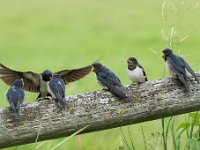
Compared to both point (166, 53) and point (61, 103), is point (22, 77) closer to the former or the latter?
point (61, 103)

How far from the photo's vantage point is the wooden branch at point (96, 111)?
13.4 ft

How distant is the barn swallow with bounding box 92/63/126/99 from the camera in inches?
167

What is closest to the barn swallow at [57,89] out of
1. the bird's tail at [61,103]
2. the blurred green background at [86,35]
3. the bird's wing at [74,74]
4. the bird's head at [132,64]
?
the bird's tail at [61,103]

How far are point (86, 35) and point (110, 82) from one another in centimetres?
1400

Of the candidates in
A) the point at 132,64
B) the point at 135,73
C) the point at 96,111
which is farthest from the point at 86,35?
the point at 96,111

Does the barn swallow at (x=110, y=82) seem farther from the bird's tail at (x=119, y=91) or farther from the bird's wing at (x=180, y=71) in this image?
the bird's wing at (x=180, y=71)

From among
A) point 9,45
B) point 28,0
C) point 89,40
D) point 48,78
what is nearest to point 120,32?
point 89,40

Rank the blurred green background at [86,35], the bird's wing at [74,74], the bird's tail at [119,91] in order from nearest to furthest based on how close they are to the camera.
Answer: the bird's tail at [119,91] → the bird's wing at [74,74] → the blurred green background at [86,35]

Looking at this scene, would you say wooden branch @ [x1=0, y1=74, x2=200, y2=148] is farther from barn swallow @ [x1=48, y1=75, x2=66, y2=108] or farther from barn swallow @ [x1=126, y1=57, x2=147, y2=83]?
barn swallow @ [x1=126, y1=57, x2=147, y2=83]

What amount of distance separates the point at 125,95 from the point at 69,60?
1099 cm

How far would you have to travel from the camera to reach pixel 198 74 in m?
4.39

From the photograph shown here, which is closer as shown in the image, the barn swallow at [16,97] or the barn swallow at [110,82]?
the barn swallow at [16,97]

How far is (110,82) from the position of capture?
4332mm

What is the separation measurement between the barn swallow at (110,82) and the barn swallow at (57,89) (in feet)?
0.70
